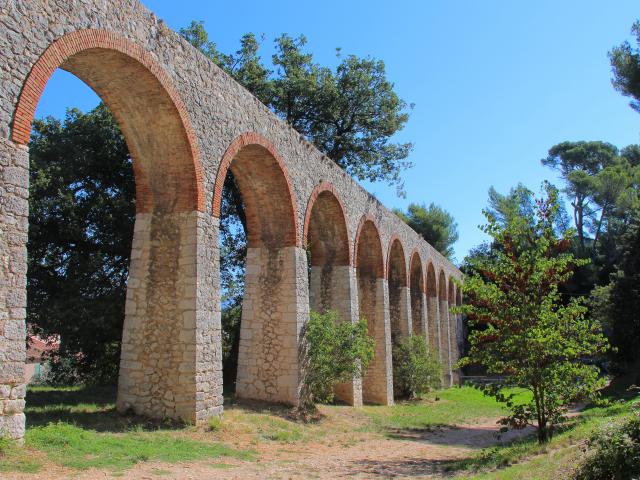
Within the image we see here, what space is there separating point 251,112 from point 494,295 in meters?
5.43

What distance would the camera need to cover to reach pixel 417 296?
74.9 ft

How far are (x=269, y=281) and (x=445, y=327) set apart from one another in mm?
18530

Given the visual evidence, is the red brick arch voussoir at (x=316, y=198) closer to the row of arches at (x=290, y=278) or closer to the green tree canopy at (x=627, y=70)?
the row of arches at (x=290, y=278)

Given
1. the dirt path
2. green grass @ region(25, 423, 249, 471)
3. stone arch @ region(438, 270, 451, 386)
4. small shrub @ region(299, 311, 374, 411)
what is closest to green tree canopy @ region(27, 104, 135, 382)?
small shrub @ region(299, 311, 374, 411)

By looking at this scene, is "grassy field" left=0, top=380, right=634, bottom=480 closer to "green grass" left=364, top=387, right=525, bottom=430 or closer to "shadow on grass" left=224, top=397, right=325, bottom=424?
"shadow on grass" left=224, top=397, right=325, bottom=424

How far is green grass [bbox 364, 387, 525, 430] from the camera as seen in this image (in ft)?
42.2

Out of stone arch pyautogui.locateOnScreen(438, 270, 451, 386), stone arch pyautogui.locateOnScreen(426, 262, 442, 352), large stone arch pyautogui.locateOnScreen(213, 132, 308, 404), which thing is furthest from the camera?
stone arch pyautogui.locateOnScreen(438, 270, 451, 386)

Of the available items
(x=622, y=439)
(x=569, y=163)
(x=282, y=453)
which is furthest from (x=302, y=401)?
(x=569, y=163)

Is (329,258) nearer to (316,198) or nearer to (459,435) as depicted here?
(316,198)

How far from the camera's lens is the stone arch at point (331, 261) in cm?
1414

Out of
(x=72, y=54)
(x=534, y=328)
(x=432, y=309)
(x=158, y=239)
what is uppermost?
(x=72, y=54)

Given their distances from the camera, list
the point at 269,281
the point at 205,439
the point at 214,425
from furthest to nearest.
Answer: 1. the point at 269,281
2. the point at 214,425
3. the point at 205,439

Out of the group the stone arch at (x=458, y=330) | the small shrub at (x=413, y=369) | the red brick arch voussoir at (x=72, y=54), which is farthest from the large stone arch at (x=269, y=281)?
the stone arch at (x=458, y=330)

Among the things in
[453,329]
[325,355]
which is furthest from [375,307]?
[453,329]
